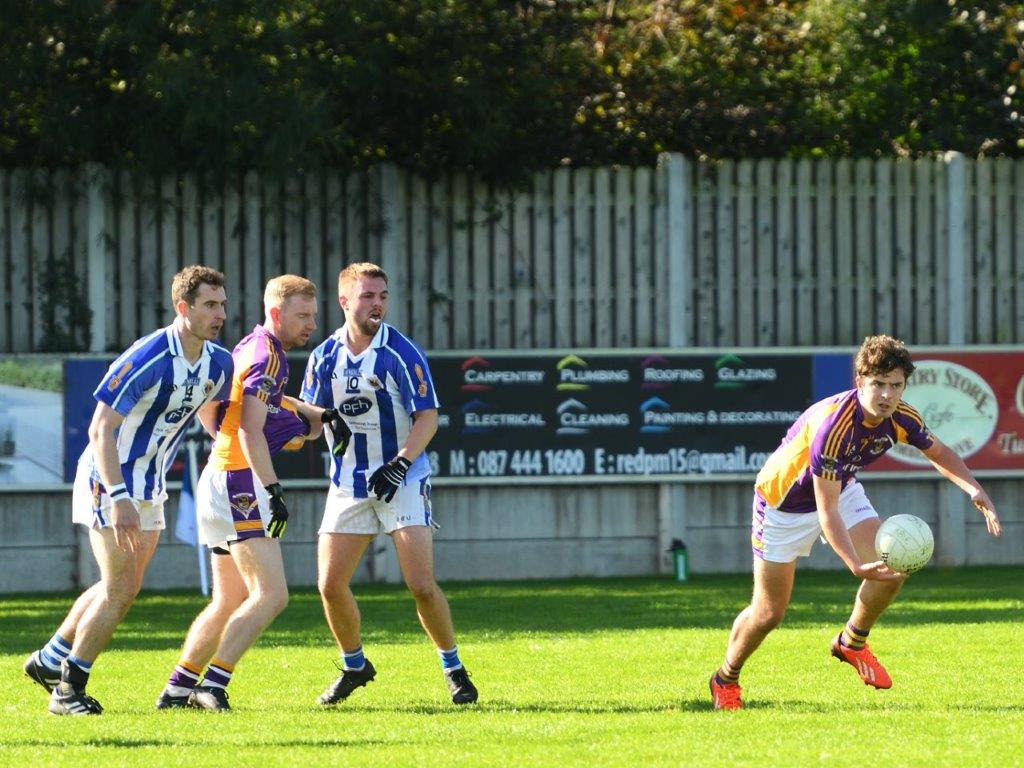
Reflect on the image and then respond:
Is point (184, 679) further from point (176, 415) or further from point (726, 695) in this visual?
point (726, 695)

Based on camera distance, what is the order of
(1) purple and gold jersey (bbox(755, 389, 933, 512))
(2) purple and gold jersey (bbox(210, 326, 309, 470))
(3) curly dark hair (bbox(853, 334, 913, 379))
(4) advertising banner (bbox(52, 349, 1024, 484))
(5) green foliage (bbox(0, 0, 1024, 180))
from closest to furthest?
(3) curly dark hair (bbox(853, 334, 913, 379)) < (1) purple and gold jersey (bbox(755, 389, 933, 512)) < (2) purple and gold jersey (bbox(210, 326, 309, 470)) < (5) green foliage (bbox(0, 0, 1024, 180)) < (4) advertising banner (bbox(52, 349, 1024, 484))

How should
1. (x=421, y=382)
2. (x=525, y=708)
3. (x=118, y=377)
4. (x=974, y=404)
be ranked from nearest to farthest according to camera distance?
(x=118, y=377) → (x=525, y=708) → (x=421, y=382) → (x=974, y=404)

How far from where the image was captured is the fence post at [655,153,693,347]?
1719 cm

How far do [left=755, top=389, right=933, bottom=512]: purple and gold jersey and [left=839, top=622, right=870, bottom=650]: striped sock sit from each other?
0.75 metres

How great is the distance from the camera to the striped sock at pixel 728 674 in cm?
815

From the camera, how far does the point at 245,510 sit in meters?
8.18

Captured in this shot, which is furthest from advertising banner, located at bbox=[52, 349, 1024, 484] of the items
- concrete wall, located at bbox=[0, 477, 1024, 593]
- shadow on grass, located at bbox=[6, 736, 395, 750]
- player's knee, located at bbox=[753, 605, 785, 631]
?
shadow on grass, located at bbox=[6, 736, 395, 750]

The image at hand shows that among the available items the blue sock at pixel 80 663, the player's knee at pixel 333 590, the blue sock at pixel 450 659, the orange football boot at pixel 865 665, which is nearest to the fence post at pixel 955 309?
the orange football boot at pixel 865 665

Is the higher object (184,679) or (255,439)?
(255,439)

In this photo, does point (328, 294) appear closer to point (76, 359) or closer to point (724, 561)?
point (76, 359)

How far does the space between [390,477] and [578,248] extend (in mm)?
9314

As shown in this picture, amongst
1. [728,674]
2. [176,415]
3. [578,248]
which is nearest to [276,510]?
[176,415]

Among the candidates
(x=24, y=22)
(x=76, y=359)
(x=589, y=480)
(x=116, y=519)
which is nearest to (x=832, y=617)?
(x=589, y=480)

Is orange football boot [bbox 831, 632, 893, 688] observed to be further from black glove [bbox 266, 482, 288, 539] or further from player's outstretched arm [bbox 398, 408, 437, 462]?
black glove [bbox 266, 482, 288, 539]
